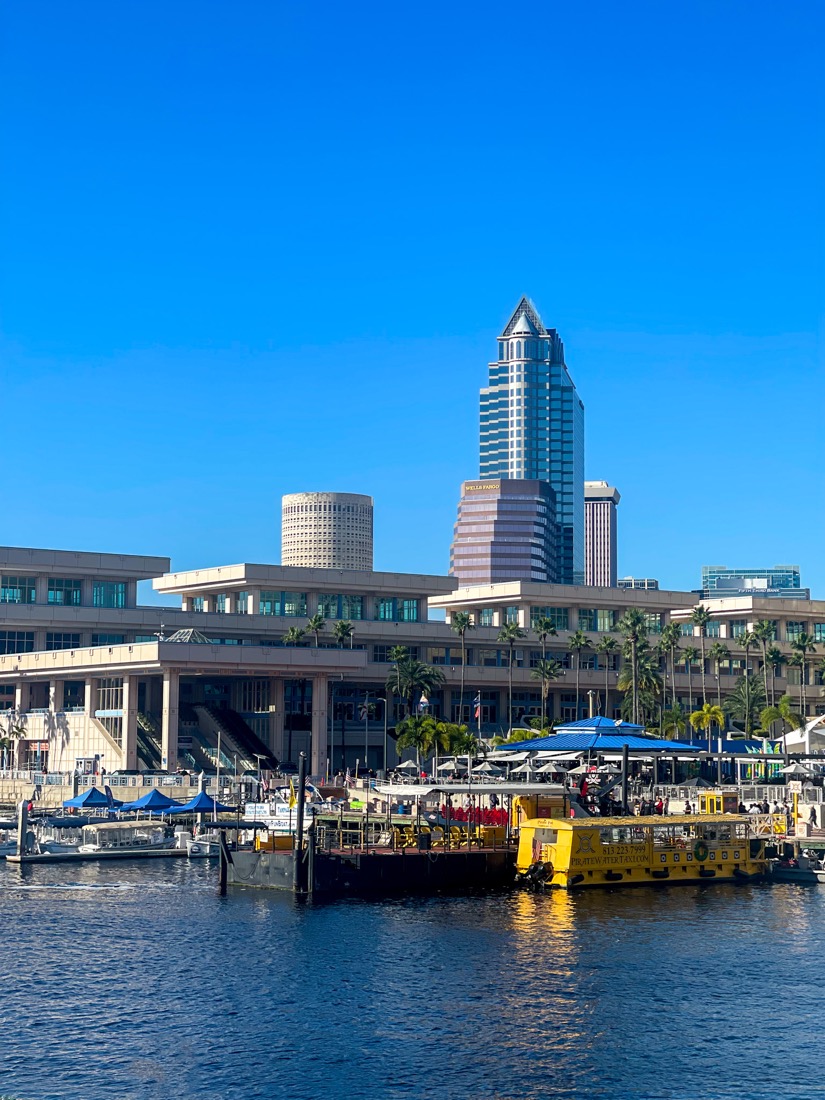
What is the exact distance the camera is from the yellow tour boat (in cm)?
8919

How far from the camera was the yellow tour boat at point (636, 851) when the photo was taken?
89.2 meters

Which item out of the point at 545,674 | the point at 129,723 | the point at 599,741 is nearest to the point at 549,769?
the point at 599,741

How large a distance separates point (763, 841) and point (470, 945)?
33952 mm

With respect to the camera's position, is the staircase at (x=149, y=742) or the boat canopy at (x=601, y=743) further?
the staircase at (x=149, y=742)

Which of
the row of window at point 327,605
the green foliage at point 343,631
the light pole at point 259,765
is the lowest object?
the light pole at point 259,765

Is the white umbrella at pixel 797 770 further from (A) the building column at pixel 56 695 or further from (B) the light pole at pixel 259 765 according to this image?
(A) the building column at pixel 56 695

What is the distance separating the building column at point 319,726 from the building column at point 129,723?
→ 17.5 meters

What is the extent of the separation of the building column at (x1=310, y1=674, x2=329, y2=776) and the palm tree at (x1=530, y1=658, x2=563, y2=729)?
34169 mm

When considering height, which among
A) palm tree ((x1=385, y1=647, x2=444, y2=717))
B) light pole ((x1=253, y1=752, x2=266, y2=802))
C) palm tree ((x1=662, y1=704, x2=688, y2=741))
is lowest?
light pole ((x1=253, y1=752, x2=266, y2=802))

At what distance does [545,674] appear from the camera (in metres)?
185

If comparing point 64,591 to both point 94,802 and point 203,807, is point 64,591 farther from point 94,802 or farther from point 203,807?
point 203,807

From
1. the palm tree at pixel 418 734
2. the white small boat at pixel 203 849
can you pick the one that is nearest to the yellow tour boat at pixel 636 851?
the white small boat at pixel 203 849

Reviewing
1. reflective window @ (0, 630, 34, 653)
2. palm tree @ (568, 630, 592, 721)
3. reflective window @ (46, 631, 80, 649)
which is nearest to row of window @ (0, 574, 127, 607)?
reflective window @ (0, 630, 34, 653)

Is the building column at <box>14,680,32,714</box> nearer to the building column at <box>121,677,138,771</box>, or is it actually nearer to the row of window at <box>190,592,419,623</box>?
the building column at <box>121,677,138,771</box>
